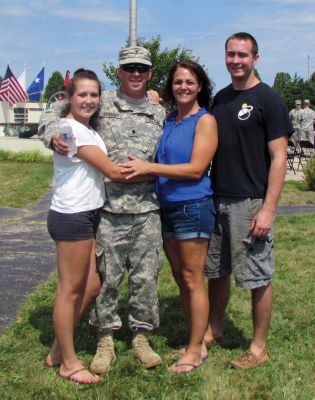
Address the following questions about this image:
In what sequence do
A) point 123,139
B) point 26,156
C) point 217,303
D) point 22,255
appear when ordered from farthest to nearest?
point 26,156 → point 22,255 → point 217,303 → point 123,139

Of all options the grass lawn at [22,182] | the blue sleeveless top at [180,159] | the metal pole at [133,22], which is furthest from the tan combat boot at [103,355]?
the metal pole at [133,22]

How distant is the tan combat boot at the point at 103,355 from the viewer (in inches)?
152

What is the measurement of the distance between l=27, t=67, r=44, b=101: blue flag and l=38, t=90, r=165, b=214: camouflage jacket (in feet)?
130

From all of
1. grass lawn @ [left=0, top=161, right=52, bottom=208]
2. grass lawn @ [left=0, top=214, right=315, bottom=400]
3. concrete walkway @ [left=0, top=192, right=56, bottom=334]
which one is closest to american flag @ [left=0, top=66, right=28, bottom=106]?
grass lawn @ [left=0, top=161, right=52, bottom=208]

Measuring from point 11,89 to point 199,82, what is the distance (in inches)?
1305

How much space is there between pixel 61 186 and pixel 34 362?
1.25m

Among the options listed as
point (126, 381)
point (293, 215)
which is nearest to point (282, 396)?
point (126, 381)

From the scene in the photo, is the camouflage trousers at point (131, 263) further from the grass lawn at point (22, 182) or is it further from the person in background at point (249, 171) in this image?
the grass lawn at point (22, 182)

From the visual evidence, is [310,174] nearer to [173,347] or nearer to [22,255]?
[22,255]

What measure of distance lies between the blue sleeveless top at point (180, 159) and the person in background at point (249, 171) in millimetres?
157

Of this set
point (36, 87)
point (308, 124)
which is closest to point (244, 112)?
point (308, 124)

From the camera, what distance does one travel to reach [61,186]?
141 inches

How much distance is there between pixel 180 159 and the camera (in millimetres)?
→ 3750

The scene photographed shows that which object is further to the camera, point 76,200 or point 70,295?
point 70,295
